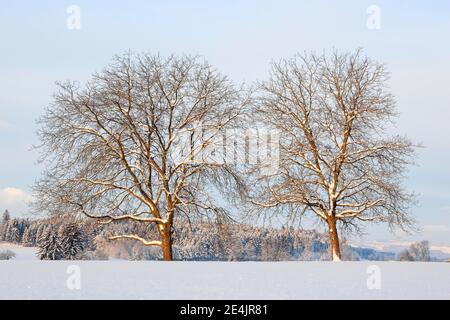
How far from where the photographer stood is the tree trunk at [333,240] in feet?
77.3

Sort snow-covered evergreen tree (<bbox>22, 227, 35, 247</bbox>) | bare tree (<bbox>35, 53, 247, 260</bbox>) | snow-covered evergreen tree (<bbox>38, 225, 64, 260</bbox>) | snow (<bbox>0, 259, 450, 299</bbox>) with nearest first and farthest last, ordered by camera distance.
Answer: snow (<bbox>0, 259, 450, 299</bbox>) → bare tree (<bbox>35, 53, 247, 260</bbox>) → snow-covered evergreen tree (<bbox>38, 225, 64, 260</bbox>) → snow-covered evergreen tree (<bbox>22, 227, 35, 247</bbox>)

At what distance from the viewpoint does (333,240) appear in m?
23.8

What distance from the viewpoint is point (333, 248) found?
23688mm

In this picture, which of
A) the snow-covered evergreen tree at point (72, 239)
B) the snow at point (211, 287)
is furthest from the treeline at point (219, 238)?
the snow at point (211, 287)

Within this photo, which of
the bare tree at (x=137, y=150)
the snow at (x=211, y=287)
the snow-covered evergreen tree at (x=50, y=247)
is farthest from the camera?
the snow-covered evergreen tree at (x=50, y=247)

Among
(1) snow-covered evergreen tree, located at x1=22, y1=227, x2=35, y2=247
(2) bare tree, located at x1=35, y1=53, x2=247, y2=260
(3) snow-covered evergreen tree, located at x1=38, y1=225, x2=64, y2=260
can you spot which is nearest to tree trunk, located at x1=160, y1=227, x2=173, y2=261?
(2) bare tree, located at x1=35, y1=53, x2=247, y2=260

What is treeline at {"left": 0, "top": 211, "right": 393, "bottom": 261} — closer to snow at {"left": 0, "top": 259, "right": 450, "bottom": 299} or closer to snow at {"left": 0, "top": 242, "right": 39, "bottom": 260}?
snow at {"left": 0, "top": 242, "right": 39, "bottom": 260}

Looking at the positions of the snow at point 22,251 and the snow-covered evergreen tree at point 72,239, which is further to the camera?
the snow at point 22,251

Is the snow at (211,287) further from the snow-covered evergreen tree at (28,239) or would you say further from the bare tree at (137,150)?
the snow-covered evergreen tree at (28,239)

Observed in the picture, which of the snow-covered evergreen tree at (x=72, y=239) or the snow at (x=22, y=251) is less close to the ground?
the snow-covered evergreen tree at (x=72, y=239)

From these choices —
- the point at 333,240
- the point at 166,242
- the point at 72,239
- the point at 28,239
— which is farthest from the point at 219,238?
the point at 28,239

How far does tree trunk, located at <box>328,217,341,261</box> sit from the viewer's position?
23547 millimetres
